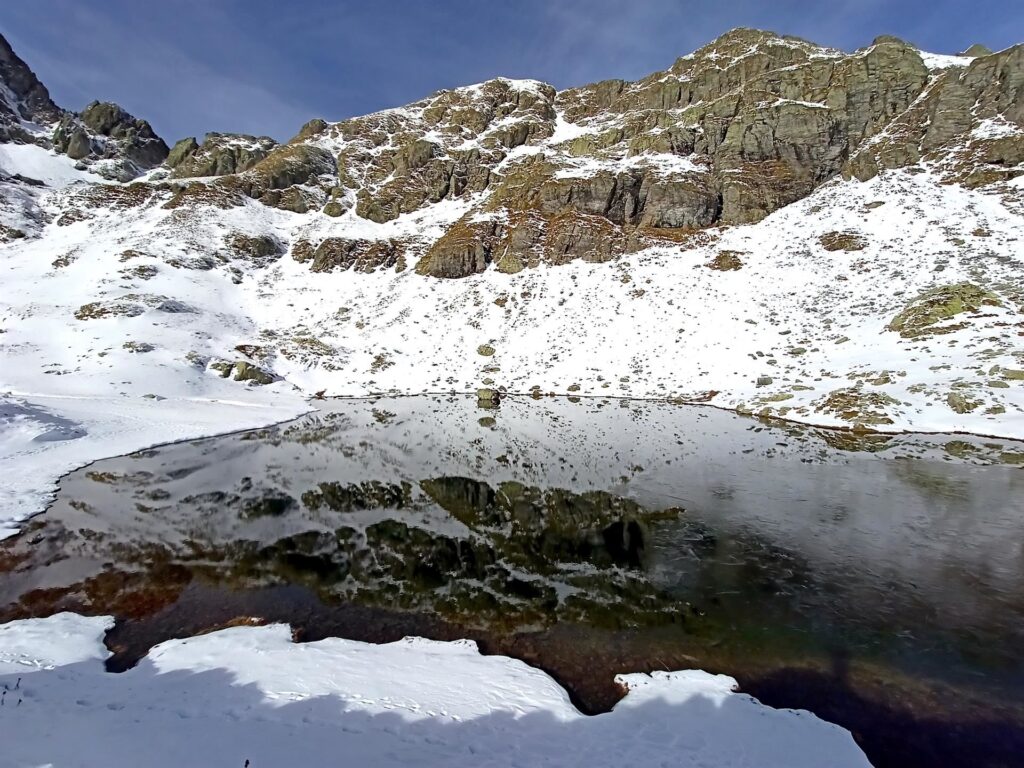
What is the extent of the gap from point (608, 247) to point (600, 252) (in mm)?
1287

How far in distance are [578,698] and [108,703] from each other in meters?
7.03

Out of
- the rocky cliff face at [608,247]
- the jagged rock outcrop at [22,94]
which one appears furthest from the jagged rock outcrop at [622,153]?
the jagged rock outcrop at [22,94]

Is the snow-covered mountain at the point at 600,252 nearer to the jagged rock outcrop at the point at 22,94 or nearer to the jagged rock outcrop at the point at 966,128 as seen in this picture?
the jagged rock outcrop at the point at 966,128

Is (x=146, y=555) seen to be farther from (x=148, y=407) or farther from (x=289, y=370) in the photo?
(x=289, y=370)

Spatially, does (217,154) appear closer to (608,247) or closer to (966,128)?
(608,247)

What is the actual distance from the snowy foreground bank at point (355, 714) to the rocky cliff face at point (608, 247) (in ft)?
85.2

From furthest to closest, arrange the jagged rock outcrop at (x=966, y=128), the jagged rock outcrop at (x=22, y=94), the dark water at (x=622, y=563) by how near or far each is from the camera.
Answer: the jagged rock outcrop at (x=22, y=94), the jagged rock outcrop at (x=966, y=128), the dark water at (x=622, y=563)

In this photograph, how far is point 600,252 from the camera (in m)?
60.4

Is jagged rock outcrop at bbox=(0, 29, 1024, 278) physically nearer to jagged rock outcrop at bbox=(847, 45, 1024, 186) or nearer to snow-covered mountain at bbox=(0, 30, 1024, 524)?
jagged rock outcrop at bbox=(847, 45, 1024, 186)

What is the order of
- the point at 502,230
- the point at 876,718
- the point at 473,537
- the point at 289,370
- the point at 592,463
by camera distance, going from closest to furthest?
1. the point at 876,718
2. the point at 473,537
3. the point at 592,463
4. the point at 289,370
5. the point at 502,230

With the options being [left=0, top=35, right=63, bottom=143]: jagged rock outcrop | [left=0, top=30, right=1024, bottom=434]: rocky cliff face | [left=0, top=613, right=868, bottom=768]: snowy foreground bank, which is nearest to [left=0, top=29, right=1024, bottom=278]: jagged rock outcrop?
[left=0, top=30, right=1024, bottom=434]: rocky cliff face

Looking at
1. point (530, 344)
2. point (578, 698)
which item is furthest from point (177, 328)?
point (578, 698)

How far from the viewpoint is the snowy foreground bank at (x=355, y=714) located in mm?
5812

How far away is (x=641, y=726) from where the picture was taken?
7.21 metres
